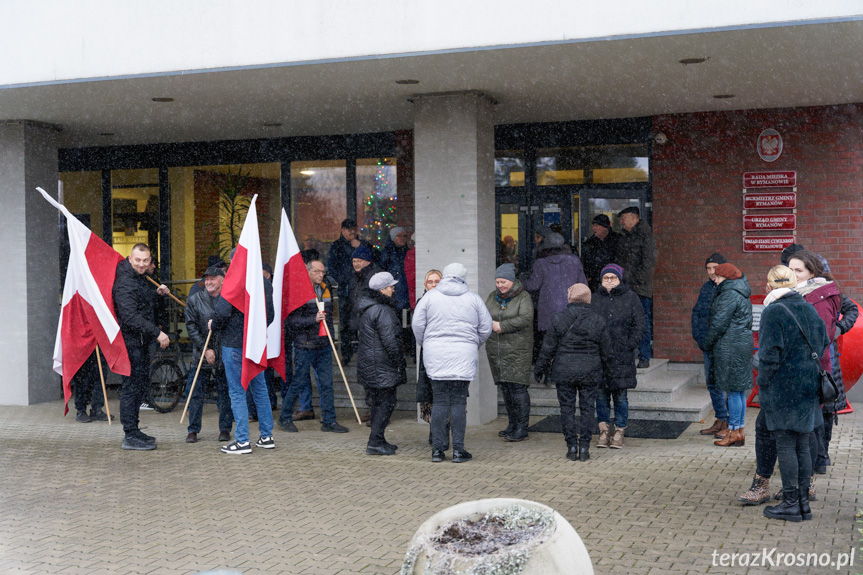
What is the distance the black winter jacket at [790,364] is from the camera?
19.6 ft

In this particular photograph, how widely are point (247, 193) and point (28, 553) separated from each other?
9.66 m

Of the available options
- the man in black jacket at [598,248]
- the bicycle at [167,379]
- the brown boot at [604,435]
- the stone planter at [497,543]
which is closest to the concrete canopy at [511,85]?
the man in black jacket at [598,248]

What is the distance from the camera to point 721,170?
11852 millimetres

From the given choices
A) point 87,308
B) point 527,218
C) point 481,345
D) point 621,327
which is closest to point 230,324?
point 87,308

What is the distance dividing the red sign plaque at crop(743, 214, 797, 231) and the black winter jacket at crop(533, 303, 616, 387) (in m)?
4.62

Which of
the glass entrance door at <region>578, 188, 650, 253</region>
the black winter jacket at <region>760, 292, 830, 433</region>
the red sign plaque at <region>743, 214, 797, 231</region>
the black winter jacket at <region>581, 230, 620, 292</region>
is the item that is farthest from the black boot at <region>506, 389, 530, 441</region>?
the red sign plaque at <region>743, 214, 797, 231</region>

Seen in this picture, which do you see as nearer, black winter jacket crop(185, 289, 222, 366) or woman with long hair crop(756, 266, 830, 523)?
woman with long hair crop(756, 266, 830, 523)

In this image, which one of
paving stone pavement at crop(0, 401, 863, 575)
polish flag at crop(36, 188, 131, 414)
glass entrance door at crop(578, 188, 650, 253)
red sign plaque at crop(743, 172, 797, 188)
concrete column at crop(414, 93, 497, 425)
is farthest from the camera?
glass entrance door at crop(578, 188, 650, 253)

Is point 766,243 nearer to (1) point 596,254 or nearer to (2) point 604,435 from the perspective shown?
(1) point 596,254

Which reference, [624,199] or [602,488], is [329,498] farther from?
[624,199]

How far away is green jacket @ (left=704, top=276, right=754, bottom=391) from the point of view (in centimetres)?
813

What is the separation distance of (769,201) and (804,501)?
6453 millimetres

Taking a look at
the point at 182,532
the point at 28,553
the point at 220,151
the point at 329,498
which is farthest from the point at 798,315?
the point at 220,151

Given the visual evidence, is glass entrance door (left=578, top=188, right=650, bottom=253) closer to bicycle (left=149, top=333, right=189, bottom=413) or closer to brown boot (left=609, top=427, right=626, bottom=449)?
brown boot (left=609, top=427, right=626, bottom=449)
